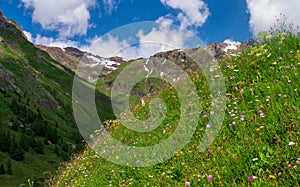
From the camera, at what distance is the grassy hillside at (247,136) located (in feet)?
12.3

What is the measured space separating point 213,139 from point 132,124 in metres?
4.66

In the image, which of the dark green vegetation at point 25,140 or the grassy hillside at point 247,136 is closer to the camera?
the grassy hillside at point 247,136

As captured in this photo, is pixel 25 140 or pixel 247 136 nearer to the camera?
pixel 247 136

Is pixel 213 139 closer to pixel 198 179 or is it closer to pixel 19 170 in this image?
pixel 198 179

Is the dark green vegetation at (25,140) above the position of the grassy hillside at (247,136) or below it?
above

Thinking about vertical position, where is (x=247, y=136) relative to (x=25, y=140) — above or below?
below

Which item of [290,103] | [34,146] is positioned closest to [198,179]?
[290,103]

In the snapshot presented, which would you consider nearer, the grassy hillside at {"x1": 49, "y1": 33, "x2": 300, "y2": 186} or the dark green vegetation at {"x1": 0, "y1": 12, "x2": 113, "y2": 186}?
the grassy hillside at {"x1": 49, "y1": 33, "x2": 300, "y2": 186}

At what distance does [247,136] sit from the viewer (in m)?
4.46

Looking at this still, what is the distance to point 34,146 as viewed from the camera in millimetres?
119688

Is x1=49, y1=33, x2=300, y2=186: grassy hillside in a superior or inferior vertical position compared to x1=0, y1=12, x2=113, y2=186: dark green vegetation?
inferior

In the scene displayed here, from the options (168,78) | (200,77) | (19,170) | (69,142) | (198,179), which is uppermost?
(69,142)

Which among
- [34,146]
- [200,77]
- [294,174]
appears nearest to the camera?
[294,174]

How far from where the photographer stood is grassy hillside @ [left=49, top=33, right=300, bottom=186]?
12.3 ft
